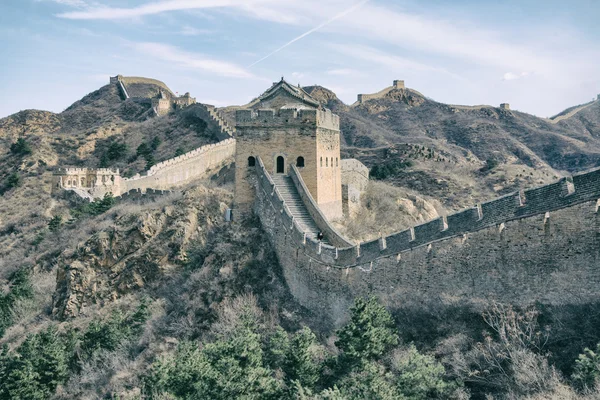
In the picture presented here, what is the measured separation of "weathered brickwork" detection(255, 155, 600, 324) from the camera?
11.0 metres

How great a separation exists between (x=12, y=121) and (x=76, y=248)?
61.8 metres

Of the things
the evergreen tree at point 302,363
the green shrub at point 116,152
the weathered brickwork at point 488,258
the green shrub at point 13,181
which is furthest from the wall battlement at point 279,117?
the green shrub at point 116,152

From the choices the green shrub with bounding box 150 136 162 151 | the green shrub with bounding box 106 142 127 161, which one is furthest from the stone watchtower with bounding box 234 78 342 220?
the green shrub with bounding box 106 142 127 161

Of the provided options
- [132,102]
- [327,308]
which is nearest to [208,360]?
[327,308]

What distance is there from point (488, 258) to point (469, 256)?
51cm

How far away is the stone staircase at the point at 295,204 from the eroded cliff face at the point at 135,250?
3.33 metres

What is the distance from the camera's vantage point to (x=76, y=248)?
1124 inches

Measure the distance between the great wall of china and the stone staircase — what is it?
10 centimetres

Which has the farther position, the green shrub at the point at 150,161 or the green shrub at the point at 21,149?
the green shrub at the point at 21,149

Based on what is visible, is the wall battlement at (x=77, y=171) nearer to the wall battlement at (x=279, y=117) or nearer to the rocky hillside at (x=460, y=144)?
the rocky hillside at (x=460, y=144)

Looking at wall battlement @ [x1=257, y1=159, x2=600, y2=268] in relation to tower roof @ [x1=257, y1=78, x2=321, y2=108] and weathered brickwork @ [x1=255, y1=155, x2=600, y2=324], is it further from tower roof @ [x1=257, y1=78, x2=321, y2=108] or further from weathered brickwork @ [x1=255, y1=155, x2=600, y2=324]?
tower roof @ [x1=257, y1=78, x2=321, y2=108]

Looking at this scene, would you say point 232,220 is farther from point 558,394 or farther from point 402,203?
point 558,394

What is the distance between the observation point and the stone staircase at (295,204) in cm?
2028

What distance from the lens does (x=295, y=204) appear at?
21.7 metres
